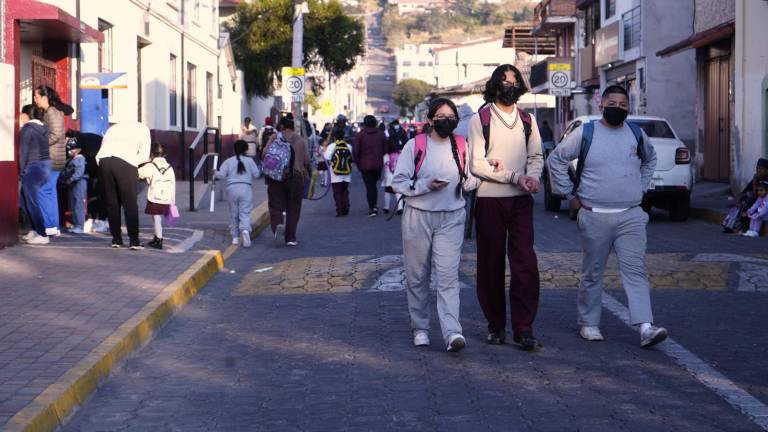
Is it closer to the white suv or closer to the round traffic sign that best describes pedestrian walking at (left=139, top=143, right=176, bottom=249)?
the white suv

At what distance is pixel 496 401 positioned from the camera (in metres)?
6.44

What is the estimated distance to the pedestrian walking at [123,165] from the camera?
1312 cm

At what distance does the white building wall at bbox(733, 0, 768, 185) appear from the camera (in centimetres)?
2106

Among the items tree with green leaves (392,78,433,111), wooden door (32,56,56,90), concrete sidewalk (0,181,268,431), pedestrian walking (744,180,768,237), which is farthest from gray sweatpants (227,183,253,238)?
tree with green leaves (392,78,433,111)

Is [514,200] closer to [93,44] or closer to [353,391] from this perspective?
[353,391]

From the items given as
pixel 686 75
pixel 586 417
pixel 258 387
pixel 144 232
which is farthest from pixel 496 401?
pixel 686 75

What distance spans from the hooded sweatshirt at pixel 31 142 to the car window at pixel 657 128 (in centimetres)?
979

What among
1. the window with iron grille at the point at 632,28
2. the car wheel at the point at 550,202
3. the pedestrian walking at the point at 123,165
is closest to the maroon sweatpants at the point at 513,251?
the pedestrian walking at the point at 123,165

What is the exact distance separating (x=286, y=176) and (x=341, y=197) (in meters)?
5.16

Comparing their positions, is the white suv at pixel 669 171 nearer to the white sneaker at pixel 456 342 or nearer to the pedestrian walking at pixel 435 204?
the pedestrian walking at pixel 435 204

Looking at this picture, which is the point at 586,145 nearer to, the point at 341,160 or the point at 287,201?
the point at 287,201

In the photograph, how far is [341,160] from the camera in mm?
20297

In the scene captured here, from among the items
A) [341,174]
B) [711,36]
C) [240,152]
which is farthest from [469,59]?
[240,152]

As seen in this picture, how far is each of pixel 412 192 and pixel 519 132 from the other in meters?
0.85
